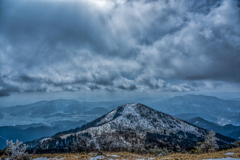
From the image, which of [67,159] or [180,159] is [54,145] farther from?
[180,159]

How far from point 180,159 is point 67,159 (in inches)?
1213

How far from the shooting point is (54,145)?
7849 inches

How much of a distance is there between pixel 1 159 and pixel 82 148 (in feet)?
155

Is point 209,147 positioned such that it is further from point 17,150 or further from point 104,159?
point 17,150

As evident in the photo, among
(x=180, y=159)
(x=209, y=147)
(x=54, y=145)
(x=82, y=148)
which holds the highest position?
(x=180, y=159)

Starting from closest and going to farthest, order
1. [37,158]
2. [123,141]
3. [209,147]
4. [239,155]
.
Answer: [239,155]
[37,158]
[209,147]
[123,141]

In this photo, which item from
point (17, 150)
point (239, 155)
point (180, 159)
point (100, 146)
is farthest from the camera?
point (100, 146)

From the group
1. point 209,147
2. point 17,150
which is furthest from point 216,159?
point 17,150

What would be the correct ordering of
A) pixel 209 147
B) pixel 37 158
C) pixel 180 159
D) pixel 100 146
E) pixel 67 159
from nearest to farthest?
pixel 180 159 → pixel 67 159 → pixel 37 158 → pixel 209 147 → pixel 100 146

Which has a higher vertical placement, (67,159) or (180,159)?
(180,159)

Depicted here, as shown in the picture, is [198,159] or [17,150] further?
[17,150]

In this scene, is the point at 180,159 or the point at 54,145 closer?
the point at 180,159

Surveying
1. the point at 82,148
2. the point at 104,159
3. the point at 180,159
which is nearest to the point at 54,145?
the point at 82,148

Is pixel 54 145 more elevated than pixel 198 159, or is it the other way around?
pixel 198 159
